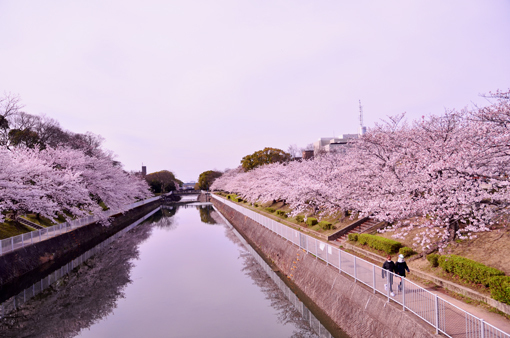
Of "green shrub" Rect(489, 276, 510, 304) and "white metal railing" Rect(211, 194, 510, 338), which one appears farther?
"green shrub" Rect(489, 276, 510, 304)

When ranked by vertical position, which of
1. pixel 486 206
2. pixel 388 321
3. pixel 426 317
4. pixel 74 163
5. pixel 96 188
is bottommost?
pixel 388 321

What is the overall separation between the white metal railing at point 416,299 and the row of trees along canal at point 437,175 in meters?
2.53

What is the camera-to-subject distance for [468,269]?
10391mm

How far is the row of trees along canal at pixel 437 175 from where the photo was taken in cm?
1088

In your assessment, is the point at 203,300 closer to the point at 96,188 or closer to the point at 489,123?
the point at 489,123

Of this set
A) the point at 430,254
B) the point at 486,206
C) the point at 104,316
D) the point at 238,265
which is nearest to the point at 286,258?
the point at 238,265

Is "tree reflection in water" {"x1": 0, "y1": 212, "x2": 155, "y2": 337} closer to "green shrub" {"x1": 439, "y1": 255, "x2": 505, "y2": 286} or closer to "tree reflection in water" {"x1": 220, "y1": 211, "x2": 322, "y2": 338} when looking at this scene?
"tree reflection in water" {"x1": 220, "y1": 211, "x2": 322, "y2": 338}

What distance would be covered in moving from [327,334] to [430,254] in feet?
17.7

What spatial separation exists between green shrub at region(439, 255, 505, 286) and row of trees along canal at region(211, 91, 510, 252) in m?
0.84

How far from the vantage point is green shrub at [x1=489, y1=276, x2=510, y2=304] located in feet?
28.1

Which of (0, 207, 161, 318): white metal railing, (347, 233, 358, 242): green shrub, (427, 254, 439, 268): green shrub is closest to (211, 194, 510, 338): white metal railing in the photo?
(427, 254, 439, 268): green shrub

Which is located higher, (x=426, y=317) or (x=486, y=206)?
(x=486, y=206)

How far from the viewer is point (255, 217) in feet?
108

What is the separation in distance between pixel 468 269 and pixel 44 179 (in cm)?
2776
